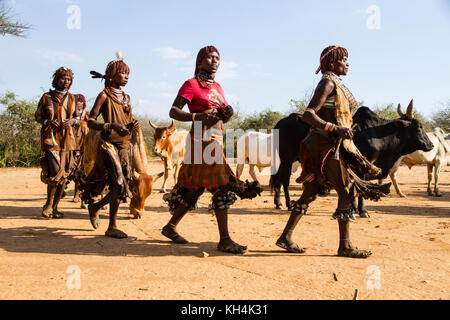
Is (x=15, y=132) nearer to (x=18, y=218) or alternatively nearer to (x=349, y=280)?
(x=18, y=218)

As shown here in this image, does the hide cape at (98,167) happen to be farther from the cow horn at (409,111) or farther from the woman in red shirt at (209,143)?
the cow horn at (409,111)

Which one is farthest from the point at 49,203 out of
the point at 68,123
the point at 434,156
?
the point at 434,156

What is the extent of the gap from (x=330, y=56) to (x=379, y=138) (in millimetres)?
3547

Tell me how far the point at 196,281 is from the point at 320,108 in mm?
2247

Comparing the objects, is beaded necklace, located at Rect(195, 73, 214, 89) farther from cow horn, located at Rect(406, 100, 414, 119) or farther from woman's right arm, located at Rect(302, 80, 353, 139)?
cow horn, located at Rect(406, 100, 414, 119)

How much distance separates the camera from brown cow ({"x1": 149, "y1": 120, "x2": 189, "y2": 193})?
10.6 metres

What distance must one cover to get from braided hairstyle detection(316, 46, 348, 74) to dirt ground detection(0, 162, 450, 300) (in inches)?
82.1

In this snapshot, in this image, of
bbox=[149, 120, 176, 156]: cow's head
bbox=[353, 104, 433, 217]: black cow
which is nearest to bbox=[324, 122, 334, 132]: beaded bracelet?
bbox=[353, 104, 433, 217]: black cow

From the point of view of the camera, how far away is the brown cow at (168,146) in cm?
1062

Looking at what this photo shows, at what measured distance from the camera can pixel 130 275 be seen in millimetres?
3648

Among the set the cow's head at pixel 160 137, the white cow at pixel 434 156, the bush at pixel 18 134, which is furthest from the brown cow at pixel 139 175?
the bush at pixel 18 134

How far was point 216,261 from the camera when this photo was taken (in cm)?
420

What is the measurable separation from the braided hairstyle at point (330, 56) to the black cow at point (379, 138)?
8.77 feet
